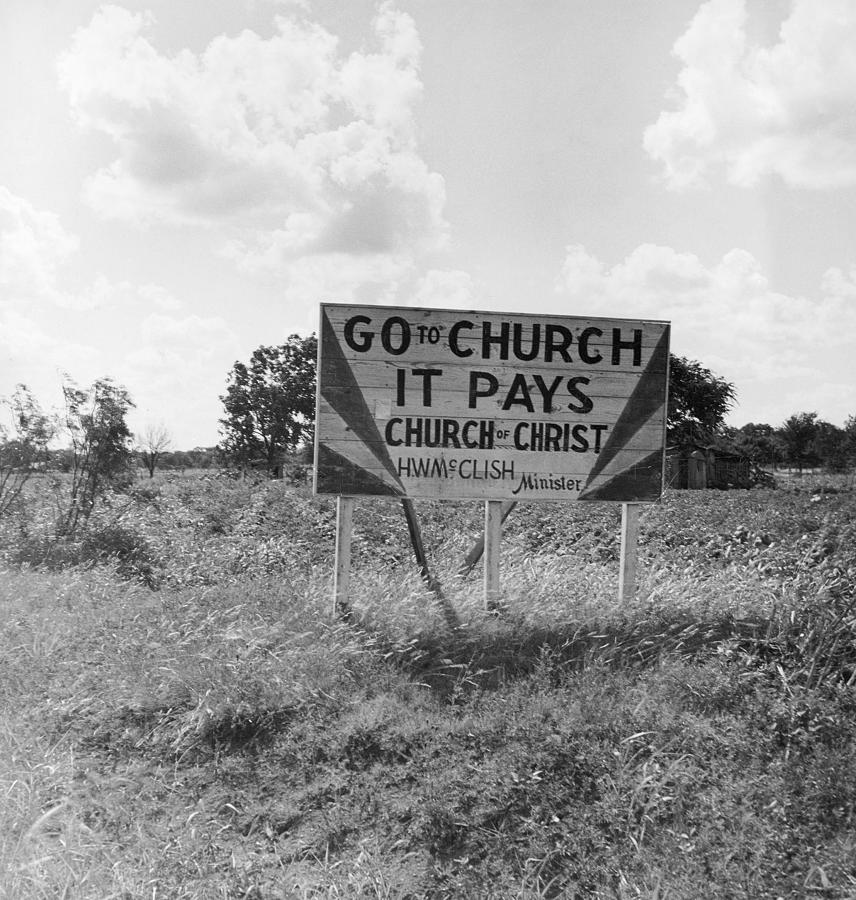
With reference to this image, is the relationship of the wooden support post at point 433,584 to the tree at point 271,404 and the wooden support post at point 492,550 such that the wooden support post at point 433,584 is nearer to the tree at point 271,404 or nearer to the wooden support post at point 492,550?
the wooden support post at point 492,550

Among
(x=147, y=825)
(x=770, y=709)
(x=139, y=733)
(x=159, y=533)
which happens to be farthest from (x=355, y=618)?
(x=159, y=533)

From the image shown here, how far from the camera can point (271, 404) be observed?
36.0m

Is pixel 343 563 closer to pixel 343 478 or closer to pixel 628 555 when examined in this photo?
pixel 343 478

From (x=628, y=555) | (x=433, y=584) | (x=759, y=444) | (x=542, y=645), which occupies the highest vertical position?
(x=759, y=444)

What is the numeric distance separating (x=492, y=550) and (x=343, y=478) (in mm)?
1393

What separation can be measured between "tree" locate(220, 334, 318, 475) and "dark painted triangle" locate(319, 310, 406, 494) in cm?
2770

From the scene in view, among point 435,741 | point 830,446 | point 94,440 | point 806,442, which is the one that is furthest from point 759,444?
point 435,741

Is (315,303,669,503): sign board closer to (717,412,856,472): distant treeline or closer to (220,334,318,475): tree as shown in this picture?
(220,334,318,475): tree

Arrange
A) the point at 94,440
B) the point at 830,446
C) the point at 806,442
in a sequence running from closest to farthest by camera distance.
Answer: the point at 94,440 < the point at 830,446 < the point at 806,442

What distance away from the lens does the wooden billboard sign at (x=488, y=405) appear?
22.7 feet

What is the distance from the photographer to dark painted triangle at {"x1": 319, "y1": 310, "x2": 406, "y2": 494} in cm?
688

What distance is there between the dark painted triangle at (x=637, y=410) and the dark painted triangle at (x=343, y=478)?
1827 millimetres

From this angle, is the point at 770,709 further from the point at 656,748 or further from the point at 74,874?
the point at 74,874

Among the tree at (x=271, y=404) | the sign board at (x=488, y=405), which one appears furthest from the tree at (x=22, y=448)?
the tree at (x=271, y=404)
